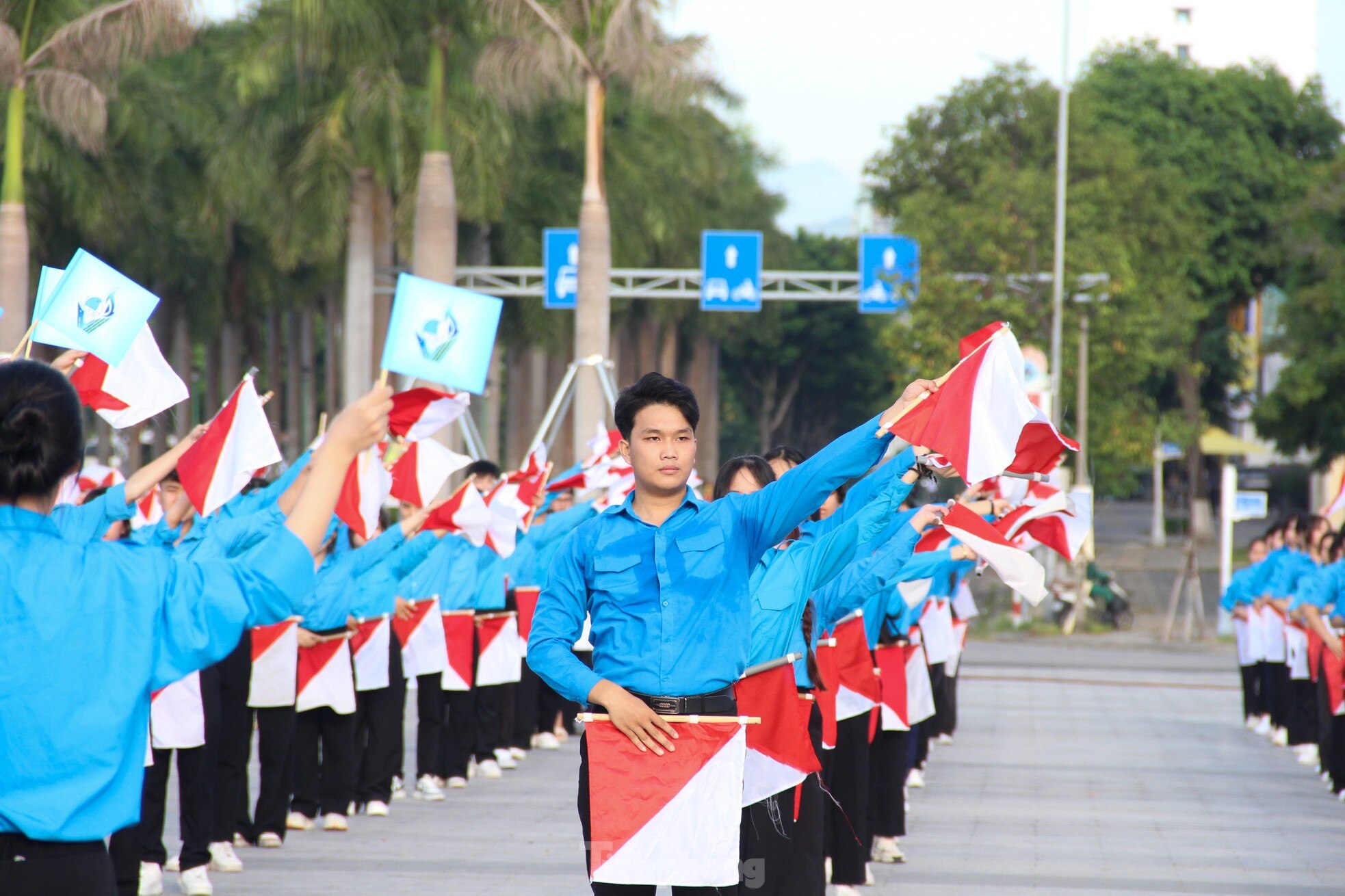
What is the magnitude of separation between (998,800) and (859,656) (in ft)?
13.6

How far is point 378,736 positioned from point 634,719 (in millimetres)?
6604

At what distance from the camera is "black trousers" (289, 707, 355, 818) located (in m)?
10.1

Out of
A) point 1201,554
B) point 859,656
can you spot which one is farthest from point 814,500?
point 1201,554

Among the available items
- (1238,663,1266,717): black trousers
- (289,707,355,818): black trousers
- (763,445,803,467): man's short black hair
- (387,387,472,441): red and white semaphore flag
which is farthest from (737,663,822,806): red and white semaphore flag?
(1238,663,1266,717): black trousers

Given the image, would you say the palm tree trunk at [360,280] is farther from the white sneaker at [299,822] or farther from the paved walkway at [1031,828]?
the white sneaker at [299,822]

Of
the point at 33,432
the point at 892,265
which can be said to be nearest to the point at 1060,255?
the point at 892,265

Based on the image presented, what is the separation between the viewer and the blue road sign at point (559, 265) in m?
30.3

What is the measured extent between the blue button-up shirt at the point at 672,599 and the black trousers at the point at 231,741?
186 inches

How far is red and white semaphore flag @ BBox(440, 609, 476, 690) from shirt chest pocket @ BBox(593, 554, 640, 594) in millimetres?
7315

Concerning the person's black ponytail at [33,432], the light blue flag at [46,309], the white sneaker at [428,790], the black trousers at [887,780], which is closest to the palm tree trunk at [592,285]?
the white sneaker at [428,790]

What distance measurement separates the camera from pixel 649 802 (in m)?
4.53

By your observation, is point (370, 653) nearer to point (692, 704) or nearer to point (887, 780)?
point (887, 780)

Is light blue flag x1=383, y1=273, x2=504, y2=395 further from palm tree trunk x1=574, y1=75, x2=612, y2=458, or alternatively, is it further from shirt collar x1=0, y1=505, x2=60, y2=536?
palm tree trunk x1=574, y1=75, x2=612, y2=458

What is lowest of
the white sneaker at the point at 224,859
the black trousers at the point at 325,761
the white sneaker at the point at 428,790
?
the white sneaker at the point at 428,790
